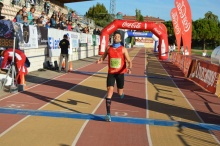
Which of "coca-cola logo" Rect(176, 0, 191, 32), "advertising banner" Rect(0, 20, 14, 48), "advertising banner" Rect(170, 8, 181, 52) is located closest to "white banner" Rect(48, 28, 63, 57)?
"advertising banner" Rect(0, 20, 14, 48)

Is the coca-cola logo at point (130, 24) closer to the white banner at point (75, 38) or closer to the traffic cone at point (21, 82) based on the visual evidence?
the white banner at point (75, 38)

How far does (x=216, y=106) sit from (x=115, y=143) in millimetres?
5528

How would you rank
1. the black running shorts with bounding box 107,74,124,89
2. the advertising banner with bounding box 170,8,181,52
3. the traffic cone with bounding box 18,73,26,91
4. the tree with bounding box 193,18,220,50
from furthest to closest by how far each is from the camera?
the tree with bounding box 193,18,220,50, the advertising banner with bounding box 170,8,181,52, the traffic cone with bounding box 18,73,26,91, the black running shorts with bounding box 107,74,124,89

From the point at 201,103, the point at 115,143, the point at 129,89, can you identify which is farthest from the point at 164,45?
the point at 115,143

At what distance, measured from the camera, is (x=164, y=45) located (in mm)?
24172

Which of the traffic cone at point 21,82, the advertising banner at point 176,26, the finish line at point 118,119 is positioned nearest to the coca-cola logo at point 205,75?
the finish line at point 118,119

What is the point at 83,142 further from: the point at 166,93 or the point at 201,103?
the point at 166,93

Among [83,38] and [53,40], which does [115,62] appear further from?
[83,38]

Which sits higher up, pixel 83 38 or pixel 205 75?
pixel 83 38

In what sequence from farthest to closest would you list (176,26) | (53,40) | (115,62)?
(176,26)
(53,40)
(115,62)

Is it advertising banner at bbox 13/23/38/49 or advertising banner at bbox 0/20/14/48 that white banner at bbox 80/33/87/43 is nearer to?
advertising banner at bbox 13/23/38/49

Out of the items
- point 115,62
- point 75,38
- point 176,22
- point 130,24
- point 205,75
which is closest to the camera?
point 115,62

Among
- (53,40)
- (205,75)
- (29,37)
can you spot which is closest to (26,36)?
(29,37)

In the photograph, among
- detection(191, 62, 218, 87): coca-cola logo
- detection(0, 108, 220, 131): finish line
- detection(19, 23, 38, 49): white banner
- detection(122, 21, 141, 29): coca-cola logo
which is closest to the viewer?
detection(0, 108, 220, 131): finish line
